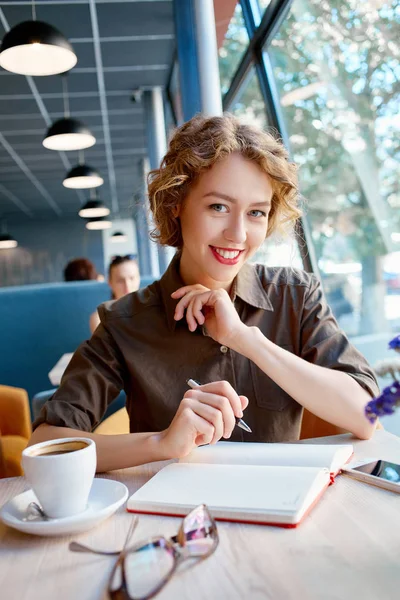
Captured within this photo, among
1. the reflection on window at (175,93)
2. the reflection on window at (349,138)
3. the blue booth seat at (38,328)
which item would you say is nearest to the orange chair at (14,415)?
the blue booth seat at (38,328)

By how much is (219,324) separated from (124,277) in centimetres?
279

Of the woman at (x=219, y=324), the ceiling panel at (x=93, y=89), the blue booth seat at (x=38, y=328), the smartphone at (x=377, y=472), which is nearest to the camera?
the smartphone at (x=377, y=472)

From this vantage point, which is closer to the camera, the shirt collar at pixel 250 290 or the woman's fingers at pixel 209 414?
the woman's fingers at pixel 209 414

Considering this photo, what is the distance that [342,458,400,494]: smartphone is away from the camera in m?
0.86

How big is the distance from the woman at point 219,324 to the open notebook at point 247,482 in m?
0.24

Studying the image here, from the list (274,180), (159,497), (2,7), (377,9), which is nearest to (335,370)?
(274,180)

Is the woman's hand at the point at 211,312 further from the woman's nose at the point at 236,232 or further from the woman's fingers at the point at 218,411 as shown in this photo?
the woman's fingers at the point at 218,411

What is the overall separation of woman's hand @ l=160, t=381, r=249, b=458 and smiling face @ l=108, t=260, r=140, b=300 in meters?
3.00

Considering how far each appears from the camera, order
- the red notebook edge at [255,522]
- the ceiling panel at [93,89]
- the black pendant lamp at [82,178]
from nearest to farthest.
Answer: the red notebook edge at [255,522]
the ceiling panel at [93,89]
the black pendant lamp at [82,178]

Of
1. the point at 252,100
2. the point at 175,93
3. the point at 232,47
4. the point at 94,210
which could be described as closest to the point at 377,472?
the point at 252,100

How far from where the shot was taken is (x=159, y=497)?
2.78 feet

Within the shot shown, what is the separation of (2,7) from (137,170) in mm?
6535

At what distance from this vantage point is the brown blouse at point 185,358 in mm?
1364

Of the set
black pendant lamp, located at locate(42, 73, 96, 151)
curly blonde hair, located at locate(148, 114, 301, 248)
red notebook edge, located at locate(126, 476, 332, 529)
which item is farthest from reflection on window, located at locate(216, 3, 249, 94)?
red notebook edge, located at locate(126, 476, 332, 529)
